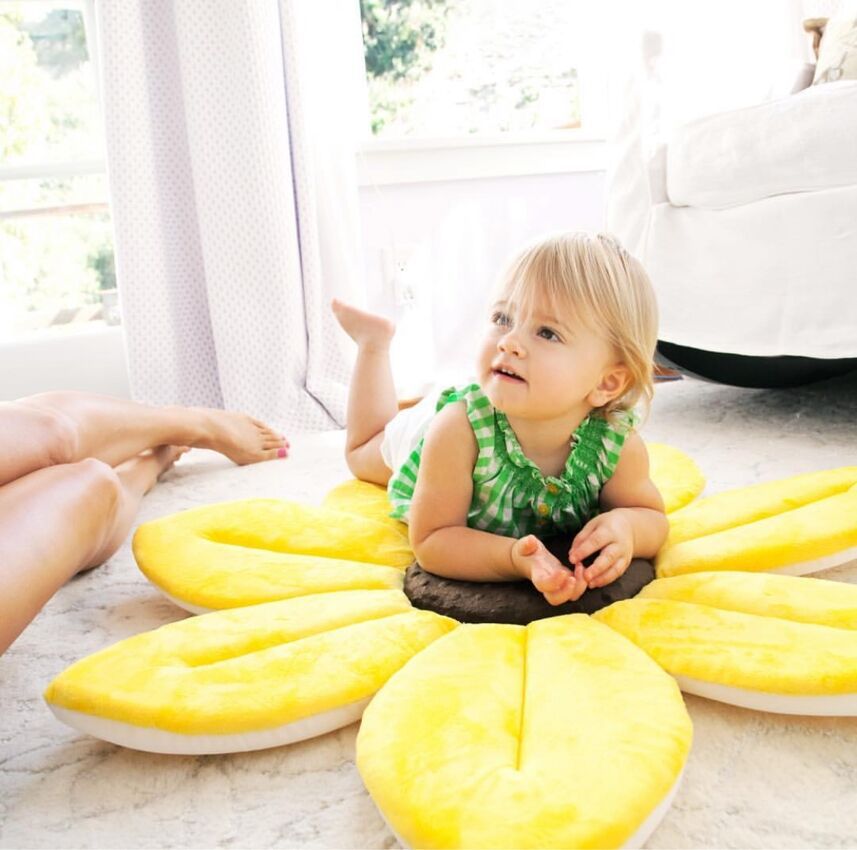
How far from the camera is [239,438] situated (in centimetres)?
173

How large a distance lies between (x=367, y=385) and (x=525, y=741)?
0.87 m

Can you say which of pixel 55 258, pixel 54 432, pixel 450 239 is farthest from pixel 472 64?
pixel 54 432

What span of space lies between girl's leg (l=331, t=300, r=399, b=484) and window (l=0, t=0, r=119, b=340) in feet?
3.63

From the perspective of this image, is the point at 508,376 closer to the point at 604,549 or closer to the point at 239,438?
the point at 604,549

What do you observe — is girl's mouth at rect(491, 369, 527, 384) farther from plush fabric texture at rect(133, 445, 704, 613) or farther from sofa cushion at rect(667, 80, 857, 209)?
sofa cushion at rect(667, 80, 857, 209)

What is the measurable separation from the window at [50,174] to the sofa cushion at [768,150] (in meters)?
1.39

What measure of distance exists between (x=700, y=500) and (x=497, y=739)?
2.19ft

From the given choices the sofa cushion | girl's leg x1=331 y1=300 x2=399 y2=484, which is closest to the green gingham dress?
girl's leg x1=331 y1=300 x2=399 y2=484

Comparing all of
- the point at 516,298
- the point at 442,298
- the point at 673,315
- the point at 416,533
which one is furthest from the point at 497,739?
the point at 442,298

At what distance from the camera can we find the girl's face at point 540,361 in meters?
0.99

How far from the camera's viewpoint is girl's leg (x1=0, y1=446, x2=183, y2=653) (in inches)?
34.7

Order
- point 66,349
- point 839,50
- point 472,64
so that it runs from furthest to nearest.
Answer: point 472,64
point 66,349
point 839,50

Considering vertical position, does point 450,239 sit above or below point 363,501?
above

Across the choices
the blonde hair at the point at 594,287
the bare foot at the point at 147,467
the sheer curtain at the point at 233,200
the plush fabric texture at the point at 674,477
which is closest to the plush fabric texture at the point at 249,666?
the blonde hair at the point at 594,287
